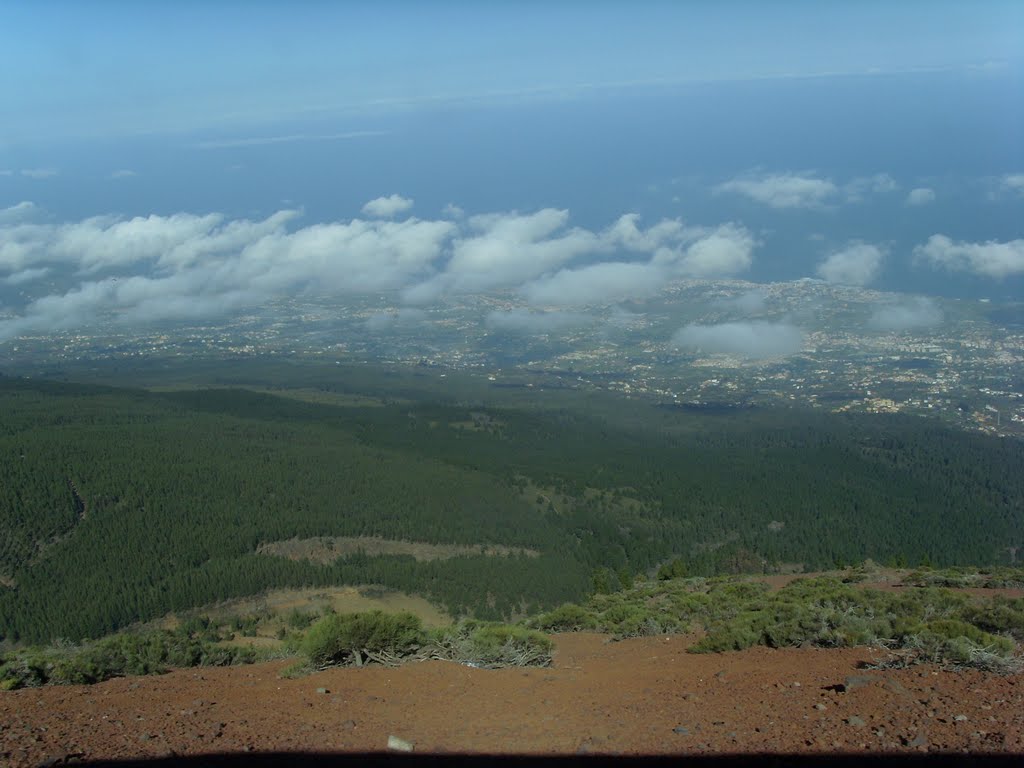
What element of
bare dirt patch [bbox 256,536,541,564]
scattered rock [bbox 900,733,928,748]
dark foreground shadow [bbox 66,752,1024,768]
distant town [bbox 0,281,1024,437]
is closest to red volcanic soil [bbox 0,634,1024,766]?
scattered rock [bbox 900,733,928,748]

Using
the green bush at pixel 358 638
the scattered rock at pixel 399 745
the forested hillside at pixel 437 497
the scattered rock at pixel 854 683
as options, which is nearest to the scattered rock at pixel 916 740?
the scattered rock at pixel 854 683

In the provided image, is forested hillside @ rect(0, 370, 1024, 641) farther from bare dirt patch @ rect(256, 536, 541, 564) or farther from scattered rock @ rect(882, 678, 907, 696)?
scattered rock @ rect(882, 678, 907, 696)

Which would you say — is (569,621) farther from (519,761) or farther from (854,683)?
(519,761)

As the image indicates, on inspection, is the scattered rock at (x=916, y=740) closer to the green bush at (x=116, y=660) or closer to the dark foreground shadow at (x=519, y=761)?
the dark foreground shadow at (x=519, y=761)

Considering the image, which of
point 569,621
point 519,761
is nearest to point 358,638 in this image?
point 519,761

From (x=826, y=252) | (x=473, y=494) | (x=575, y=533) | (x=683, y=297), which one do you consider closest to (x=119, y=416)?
→ (x=473, y=494)
